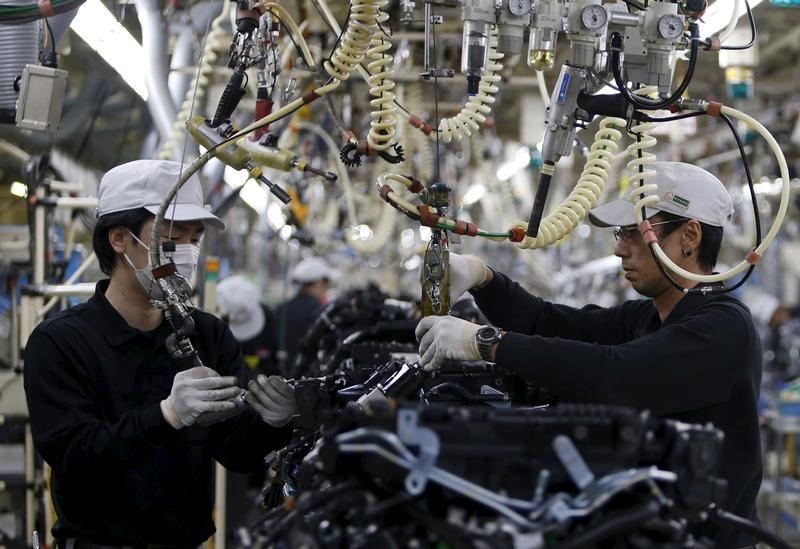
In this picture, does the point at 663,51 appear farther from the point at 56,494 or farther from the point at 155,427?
the point at 56,494

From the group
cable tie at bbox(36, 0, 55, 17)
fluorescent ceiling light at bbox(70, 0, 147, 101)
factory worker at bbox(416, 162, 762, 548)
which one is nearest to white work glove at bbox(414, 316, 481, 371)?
factory worker at bbox(416, 162, 762, 548)

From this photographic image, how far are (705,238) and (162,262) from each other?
4.82 feet

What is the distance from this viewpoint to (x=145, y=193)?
260 centimetres

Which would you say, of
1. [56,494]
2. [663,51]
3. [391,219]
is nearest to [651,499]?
[663,51]

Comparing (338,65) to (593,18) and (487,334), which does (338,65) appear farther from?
(487,334)

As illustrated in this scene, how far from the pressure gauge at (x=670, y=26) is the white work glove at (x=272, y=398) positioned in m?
1.30

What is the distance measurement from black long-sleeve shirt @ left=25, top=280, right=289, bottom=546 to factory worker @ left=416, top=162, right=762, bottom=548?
665 mm

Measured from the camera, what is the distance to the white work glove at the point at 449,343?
2420mm

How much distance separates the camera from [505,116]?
11.1 metres

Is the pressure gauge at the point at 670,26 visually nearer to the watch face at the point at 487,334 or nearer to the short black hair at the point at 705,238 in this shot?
the short black hair at the point at 705,238

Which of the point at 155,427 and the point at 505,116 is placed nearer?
the point at 155,427

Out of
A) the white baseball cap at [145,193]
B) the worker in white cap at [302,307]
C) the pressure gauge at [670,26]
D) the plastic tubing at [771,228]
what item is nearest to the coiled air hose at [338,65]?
the white baseball cap at [145,193]

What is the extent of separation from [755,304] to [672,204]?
825 centimetres

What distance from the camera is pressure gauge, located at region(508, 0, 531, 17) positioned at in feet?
8.11
